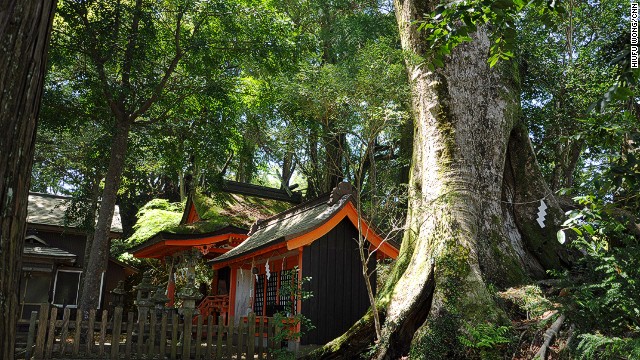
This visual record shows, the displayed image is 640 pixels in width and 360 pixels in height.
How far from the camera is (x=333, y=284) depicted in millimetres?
13203

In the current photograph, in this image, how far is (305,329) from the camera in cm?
1243

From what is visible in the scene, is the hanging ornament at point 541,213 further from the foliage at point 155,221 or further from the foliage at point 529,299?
the foliage at point 155,221

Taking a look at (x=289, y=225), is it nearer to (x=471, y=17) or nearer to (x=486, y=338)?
(x=486, y=338)

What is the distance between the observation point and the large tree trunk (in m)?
2.63

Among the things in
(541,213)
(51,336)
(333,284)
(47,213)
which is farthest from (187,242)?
(47,213)

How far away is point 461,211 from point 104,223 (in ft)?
34.7

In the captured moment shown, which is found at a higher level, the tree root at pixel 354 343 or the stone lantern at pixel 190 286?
the stone lantern at pixel 190 286

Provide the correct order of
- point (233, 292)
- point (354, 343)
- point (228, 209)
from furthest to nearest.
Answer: point (228, 209) < point (233, 292) < point (354, 343)

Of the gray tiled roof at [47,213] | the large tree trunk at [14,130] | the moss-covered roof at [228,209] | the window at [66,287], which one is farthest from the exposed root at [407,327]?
the window at [66,287]

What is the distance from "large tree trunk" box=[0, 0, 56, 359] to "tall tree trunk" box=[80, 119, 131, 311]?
41.6 feet

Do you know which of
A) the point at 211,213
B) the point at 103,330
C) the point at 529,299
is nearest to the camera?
the point at 529,299

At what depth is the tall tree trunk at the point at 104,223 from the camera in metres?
14.5

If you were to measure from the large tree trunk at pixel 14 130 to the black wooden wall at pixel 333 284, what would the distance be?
1028 cm

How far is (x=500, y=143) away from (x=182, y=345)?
708cm
